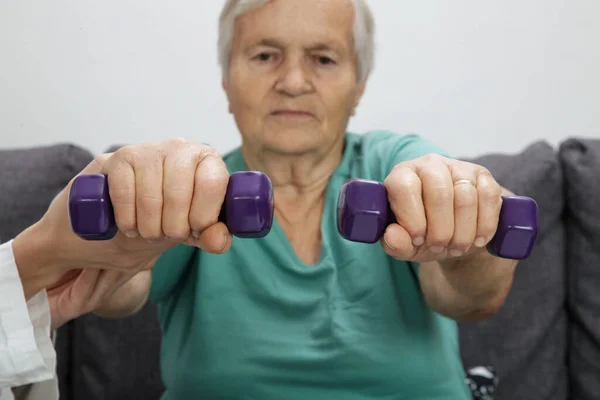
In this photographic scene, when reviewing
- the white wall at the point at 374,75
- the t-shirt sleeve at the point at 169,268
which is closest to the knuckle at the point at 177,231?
the t-shirt sleeve at the point at 169,268

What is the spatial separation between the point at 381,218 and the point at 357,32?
0.48 metres

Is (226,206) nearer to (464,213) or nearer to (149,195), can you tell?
(149,195)

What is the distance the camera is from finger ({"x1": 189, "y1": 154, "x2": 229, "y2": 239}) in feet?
1.62

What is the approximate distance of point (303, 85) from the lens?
2.85ft

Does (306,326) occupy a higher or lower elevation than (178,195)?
lower

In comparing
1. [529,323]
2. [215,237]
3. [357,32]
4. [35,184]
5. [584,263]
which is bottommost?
[529,323]

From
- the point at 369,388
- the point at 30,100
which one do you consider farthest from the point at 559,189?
the point at 30,100

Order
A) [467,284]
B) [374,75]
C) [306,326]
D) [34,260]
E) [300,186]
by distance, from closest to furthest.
Answer: 1. [34,260]
2. [467,284]
3. [306,326]
4. [300,186]
5. [374,75]

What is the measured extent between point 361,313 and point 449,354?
0.15 meters

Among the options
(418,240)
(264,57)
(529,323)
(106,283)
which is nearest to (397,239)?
(418,240)

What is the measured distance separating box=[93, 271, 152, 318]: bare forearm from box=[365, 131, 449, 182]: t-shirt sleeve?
0.37 m

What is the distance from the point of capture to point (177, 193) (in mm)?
→ 489

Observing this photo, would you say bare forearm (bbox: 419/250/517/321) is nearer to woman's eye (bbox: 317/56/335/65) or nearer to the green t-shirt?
the green t-shirt

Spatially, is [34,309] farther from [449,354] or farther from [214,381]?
[449,354]
